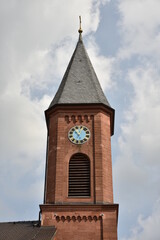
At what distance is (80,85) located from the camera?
37.5 meters

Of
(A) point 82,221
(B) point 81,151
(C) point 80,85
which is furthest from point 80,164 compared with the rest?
(C) point 80,85

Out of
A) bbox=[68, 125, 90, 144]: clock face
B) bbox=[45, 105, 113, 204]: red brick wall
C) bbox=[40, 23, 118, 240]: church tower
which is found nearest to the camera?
bbox=[40, 23, 118, 240]: church tower

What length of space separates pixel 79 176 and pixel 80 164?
2.89 feet

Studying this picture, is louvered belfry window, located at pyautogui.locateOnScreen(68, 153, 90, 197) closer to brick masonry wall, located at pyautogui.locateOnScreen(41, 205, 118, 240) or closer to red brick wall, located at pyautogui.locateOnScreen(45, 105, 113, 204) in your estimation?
red brick wall, located at pyautogui.locateOnScreen(45, 105, 113, 204)

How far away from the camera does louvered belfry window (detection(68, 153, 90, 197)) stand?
31781 millimetres

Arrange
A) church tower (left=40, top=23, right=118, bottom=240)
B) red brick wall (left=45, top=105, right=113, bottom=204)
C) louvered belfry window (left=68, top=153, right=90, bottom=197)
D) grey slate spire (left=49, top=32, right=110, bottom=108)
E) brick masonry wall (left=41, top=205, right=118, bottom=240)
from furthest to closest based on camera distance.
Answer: grey slate spire (left=49, top=32, right=110, bottom=108)
louvered belfry window (left=68, top=153, right=90, bottom=197)
red brick wall (left=45, top=105, right=113, bottom=204)
church tower (left=40, top=23, right=118, bottom=240)
brick masonry wall (left=41, top=205, right=118, bottom=240)

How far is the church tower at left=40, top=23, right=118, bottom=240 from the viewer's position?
3019cm

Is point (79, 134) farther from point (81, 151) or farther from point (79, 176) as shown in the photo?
point (79, 176)

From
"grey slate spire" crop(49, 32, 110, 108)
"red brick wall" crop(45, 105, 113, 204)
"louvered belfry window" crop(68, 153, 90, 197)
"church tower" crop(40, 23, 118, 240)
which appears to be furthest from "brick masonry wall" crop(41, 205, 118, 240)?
"grey slate spire" crop(49, 32, 110, 108)

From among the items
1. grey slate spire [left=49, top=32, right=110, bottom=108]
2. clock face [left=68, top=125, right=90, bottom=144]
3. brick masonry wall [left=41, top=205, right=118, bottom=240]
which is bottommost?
brick masonry wall [left=41, top=205, right=118, bottom=240]

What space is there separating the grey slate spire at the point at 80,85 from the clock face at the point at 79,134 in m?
2.10

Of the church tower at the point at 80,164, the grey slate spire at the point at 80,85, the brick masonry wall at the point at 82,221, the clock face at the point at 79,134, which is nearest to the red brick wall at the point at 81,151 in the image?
the church tower at the point at 80,164

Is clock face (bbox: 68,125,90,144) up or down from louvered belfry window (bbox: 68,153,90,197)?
up

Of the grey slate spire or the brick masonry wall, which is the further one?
the grey slate spire
